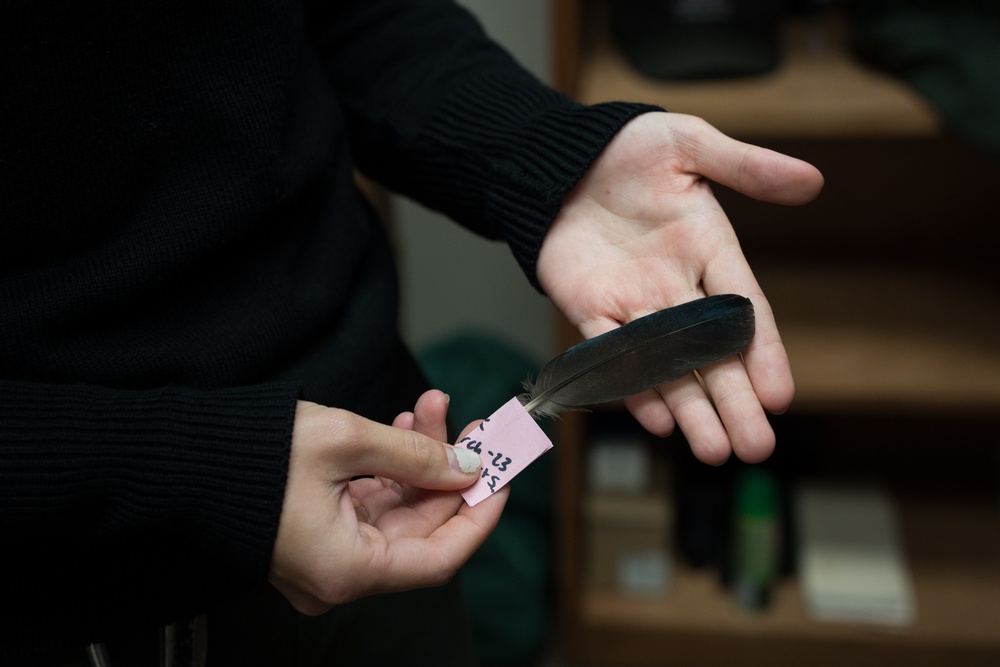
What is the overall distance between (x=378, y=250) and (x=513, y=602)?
1.00 m

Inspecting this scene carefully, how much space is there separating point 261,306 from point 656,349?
1.01 ft

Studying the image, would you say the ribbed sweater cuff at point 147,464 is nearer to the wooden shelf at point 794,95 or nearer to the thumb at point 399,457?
the thumb at point 399,457

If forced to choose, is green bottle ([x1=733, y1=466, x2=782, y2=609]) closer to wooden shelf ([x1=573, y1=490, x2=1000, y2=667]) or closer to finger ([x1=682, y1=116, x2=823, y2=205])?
wooden shelf ([x1=573, y1=490, x2=1000, y2=667])

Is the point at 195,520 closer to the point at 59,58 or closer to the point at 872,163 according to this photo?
the point at 59,58

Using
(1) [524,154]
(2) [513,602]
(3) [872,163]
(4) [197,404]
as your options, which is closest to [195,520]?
(4) [197,404]

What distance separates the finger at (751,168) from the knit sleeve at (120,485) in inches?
14.7

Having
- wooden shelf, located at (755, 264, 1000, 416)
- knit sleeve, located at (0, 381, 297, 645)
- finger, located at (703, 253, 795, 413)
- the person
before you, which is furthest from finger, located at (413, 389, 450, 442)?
wooden shelf, located at (755, 264, 1000, 416)

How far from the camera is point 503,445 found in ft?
2.36

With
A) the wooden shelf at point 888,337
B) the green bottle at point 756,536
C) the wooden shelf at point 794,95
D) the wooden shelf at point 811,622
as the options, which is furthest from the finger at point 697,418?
the wooden shelf at point 811,622

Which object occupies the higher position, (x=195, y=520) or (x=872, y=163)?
(x=195, y=520)

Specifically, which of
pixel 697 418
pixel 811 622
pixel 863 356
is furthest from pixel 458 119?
pixel 811 622

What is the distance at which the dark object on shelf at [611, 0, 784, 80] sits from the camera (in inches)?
47.9

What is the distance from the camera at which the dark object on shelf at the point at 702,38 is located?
4.00 feet

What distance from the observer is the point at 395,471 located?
24.4 inches
